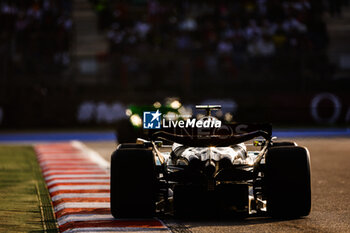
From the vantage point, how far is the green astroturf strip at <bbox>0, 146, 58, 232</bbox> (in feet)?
22.4

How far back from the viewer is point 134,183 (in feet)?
22.0

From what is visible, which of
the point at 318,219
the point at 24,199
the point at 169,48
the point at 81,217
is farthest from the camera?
the point at 169,48

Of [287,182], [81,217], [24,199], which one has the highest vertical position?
[287,182]

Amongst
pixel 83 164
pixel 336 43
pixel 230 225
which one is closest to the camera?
pixel 230 225

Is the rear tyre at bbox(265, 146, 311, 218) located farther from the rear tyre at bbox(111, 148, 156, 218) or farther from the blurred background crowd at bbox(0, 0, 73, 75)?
the blurred background crowd at bbox(0, 0, 73, 75)

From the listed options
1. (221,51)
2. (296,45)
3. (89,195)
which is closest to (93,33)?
(221,51)

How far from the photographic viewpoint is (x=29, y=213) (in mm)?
7613

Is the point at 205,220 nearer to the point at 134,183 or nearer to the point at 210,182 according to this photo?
the point at 210,182

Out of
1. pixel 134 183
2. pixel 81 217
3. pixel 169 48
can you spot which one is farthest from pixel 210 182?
pixel 169 48

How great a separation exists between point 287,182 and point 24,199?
3.44m

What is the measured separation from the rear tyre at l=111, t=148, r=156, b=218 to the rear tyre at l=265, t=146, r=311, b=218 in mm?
1043

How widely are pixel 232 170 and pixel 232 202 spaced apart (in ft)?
0.92

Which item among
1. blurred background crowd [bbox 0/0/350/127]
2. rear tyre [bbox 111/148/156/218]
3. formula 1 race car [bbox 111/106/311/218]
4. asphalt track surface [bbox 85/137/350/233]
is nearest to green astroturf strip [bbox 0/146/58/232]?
rear tyre [bbox 111/148/156/218]

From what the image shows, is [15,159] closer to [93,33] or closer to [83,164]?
[83,164]
